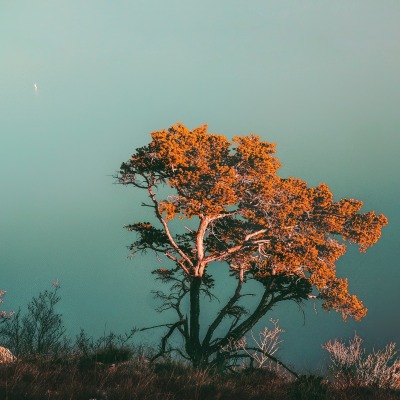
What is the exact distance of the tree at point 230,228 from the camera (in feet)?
65.9

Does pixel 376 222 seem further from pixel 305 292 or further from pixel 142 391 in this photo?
pixel 142 391

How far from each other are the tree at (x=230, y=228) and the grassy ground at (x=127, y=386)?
1147 cm

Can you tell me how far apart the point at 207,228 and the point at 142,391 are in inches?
646

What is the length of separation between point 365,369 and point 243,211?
30.5ft

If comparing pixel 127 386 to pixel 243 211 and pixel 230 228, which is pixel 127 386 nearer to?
pixel 243 211

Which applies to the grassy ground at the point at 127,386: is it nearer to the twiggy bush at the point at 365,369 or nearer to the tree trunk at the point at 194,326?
the twiggy bush at the point at 365,369

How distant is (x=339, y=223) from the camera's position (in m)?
24.5

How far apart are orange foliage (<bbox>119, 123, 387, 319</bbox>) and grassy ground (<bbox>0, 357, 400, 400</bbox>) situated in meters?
11.6

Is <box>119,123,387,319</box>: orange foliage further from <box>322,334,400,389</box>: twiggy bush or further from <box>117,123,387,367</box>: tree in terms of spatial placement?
<box>322,334,400,389</box>: twiggy bush

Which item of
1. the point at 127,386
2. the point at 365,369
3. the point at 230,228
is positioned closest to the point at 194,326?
the point at 230,228

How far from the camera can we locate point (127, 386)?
22.0ft

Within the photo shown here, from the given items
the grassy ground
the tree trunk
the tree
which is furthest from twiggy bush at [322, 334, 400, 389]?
the tree trunk

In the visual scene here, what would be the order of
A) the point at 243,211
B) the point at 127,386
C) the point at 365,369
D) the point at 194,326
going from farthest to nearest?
the point at 243,211
the point at 194,326
the point at 365,369
the point at 127,386

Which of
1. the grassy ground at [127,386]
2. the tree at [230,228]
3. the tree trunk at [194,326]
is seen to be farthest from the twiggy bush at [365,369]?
the tree trunk at [194,326]
